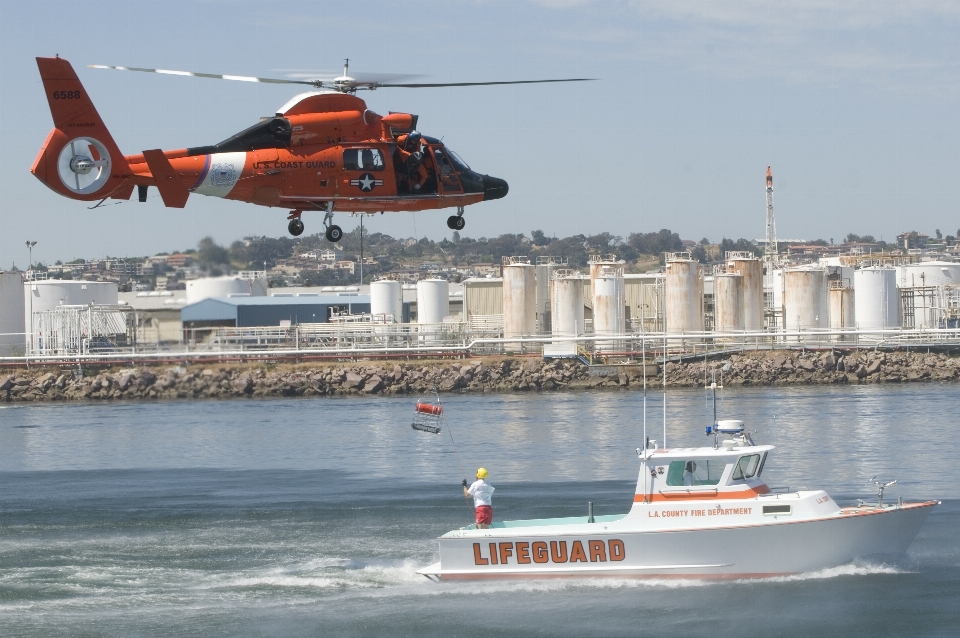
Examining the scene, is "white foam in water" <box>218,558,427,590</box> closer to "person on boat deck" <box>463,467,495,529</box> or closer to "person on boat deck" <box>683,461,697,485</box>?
"person on boat deck" <box>463,467,495,529</box>

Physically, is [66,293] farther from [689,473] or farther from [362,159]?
[689,473]

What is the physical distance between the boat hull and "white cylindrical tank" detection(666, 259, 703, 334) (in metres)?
51.7

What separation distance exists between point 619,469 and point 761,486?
40.5 feet

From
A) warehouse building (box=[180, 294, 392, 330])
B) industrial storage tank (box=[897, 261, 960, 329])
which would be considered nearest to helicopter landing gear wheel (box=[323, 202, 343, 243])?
warehouse building (box=[180, 294, 392, 330])

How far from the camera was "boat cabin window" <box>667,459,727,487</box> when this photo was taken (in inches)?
935

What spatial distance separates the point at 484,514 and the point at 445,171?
7.97 metres

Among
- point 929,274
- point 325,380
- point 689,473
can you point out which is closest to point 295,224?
point 689,473

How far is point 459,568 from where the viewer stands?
78.9ft

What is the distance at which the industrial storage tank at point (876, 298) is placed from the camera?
8002cm

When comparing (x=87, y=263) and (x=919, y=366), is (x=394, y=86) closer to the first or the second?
(x=87, y=263)

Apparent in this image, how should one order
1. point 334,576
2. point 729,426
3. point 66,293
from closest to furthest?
point 729,426, point 334,576, point 66,293

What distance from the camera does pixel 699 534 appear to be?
2367 centimetres

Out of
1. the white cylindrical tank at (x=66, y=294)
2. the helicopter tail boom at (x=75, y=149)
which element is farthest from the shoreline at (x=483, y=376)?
the helicopter tail boom at (x=75, y=149)

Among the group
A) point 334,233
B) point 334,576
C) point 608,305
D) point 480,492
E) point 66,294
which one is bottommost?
point 334,576
